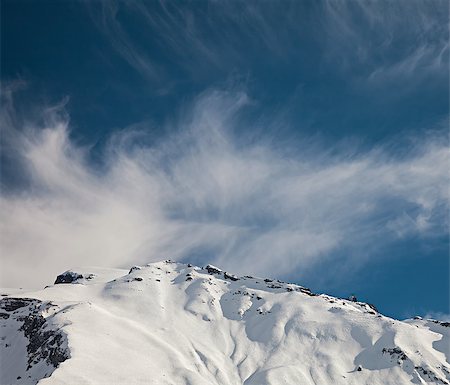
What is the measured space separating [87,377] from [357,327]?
334ft

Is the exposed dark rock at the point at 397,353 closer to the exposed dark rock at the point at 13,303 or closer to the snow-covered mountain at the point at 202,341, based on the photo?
the snow-covered mountain at the point at 202,341

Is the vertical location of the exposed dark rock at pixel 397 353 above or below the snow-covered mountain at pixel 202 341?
below

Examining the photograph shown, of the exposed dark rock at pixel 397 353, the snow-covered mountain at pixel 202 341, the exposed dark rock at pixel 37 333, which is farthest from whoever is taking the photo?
the exposed dark rock at pixel 397 353

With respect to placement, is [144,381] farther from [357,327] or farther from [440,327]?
[440,327]

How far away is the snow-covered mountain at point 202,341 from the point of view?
128 m

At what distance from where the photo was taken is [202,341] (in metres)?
161

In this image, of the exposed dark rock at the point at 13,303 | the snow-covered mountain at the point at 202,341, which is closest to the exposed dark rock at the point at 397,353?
the snow-covered mountain at the point at 202,341

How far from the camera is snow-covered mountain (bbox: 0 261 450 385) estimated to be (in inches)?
5030

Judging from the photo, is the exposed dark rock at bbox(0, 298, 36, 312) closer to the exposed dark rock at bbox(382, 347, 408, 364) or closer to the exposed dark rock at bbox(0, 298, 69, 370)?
the exposed dark rock at bbox(0, 298, 69, 370)

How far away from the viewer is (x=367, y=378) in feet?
474

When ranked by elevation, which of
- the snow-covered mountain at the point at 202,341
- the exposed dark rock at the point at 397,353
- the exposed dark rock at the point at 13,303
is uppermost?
the exposed dark rock at the point at 13,303

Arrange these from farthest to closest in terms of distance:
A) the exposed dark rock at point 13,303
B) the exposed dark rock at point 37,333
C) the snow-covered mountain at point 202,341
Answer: the exposed dark rock at point 13,303
the snow-covered mountain at point 202,341
the exposed dark rock at point 37,333

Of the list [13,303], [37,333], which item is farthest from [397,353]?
[13,303]

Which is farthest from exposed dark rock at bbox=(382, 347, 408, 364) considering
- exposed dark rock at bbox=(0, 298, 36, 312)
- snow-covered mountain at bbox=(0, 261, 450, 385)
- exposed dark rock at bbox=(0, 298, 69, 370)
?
exposed dark rock at bbox=(0, 298, 36, 312)
